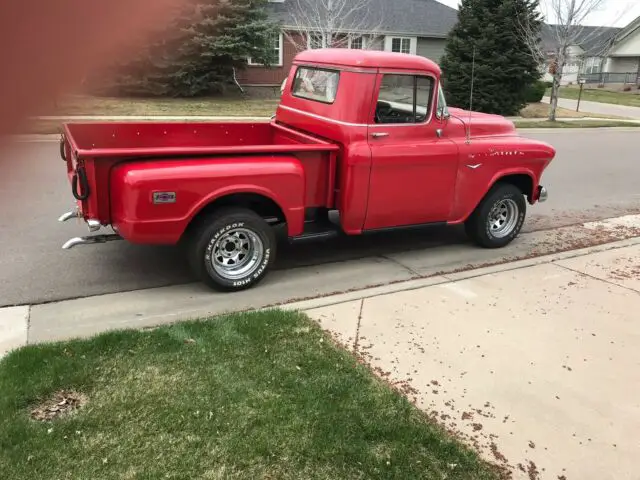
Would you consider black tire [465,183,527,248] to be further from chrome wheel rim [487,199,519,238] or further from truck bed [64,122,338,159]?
truck bed [64,122,338,159]

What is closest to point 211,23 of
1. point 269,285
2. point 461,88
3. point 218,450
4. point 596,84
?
point 218,450

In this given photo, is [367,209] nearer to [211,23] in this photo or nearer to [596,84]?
[211,23]

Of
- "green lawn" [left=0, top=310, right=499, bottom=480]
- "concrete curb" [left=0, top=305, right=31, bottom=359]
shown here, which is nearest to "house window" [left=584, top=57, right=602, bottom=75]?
"green lawn" [left=0, top=310, right=499, bottom=480]

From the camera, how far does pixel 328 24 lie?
2245 cm

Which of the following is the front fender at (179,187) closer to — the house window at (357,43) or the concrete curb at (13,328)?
the concrete curb at (13,328)

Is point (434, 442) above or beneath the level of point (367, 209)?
beneath

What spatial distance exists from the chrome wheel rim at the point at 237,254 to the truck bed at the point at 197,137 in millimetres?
736

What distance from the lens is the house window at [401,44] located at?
3219 centimetres

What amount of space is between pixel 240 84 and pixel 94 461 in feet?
80.3

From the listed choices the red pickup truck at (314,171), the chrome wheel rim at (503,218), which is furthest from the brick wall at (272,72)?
the chrome wheel rim at (503,218)

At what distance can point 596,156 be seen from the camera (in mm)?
14234

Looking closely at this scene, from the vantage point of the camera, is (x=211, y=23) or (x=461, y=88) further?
(x=461, y=88)

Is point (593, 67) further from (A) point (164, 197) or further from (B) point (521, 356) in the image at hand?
(A) point (164, 197)

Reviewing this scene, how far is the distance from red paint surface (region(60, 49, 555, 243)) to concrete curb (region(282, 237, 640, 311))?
64 cm
